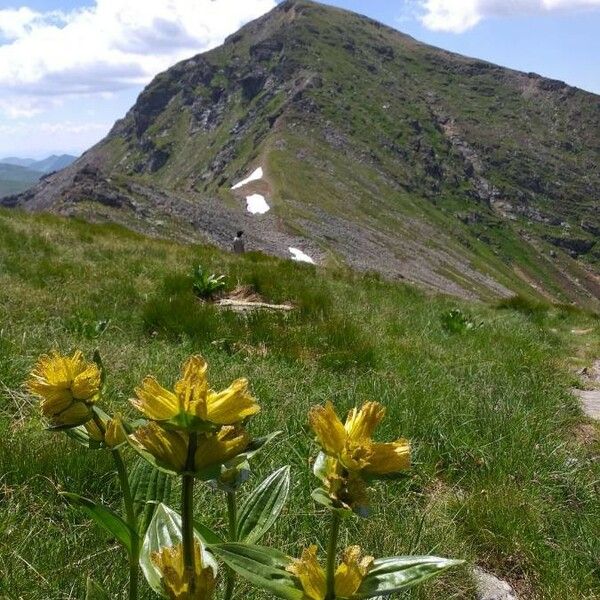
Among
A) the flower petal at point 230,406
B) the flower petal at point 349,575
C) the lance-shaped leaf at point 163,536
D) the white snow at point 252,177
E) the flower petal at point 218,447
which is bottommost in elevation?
the lance-shaped leaf at point 163,536

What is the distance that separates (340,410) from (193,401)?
9.46ft

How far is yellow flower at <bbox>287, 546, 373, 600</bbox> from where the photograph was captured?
3.71 feet

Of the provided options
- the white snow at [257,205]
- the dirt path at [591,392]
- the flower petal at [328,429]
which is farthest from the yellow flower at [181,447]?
the white snow at [257,205]

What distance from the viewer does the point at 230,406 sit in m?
0.98

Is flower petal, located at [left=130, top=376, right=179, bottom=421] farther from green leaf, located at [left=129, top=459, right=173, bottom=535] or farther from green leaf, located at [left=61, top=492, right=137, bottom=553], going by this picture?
green leaf, located at [left=129, top=459, right=173, bottom=535]

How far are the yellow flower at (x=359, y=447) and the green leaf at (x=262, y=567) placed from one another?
249 mm

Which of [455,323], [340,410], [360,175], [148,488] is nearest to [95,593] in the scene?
[148,488]

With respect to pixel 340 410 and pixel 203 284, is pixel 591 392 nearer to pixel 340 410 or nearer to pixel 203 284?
pixel 340 410

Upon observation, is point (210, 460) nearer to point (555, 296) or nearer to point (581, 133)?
point (555, 296)

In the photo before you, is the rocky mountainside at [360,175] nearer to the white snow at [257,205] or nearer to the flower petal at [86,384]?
the white snow at [257,205]

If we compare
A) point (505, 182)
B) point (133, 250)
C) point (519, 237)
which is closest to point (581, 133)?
point (505, 182)

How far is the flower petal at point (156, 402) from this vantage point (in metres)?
0.95

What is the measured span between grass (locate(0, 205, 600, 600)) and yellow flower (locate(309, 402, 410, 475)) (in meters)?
1.20

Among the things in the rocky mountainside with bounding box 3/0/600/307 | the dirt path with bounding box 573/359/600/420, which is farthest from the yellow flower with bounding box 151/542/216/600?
the rocky mountainside with bounding box 3/0/600/307
